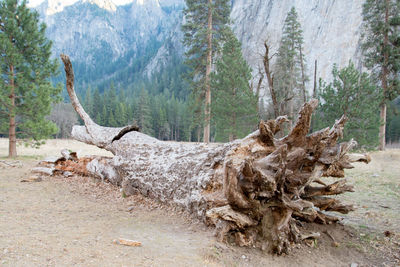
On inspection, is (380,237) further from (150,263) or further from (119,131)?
(119,131)

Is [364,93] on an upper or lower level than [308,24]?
lower

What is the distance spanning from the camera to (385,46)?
16172 millimetres

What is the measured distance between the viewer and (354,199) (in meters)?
5.62

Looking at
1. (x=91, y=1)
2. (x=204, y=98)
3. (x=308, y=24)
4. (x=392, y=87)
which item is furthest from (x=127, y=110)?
(x=91, y=1)

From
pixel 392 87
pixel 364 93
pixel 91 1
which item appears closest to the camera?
pixel 364 93

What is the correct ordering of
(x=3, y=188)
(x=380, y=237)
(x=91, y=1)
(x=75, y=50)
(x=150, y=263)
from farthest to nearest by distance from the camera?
(x=91, y=1) → (x=75, y=50) → (x=3, y=188) → (x=380, y=237) → (x=150, y=263)

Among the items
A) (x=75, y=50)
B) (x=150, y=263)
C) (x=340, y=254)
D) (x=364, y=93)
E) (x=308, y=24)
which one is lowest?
(x=340, y=254)

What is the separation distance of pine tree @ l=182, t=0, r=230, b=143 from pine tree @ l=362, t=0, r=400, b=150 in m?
10.3

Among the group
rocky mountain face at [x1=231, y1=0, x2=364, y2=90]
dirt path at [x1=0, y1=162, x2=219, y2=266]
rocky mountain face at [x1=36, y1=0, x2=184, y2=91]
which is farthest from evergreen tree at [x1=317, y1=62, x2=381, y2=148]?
rocky mountain face at [x1=36, y1=0, x2=184, y2=91]

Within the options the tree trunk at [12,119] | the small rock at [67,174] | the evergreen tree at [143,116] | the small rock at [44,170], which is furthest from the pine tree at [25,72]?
the evergreen tree at [143,116]

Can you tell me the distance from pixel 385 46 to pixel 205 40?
1212 centimetres

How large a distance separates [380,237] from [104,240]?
3931 millimetres

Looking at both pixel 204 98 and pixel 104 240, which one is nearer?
pixel 104 240

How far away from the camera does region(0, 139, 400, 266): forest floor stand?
7.66 ft
